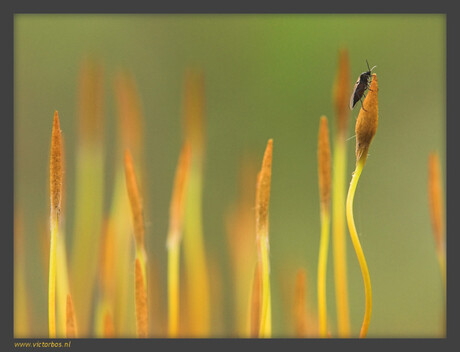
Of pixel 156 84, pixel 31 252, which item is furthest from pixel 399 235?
pixel 31 252

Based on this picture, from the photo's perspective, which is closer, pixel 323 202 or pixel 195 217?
pixel 323 202

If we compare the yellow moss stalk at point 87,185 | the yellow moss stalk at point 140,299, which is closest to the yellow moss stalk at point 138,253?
the yellow moss stalk at point 140,299

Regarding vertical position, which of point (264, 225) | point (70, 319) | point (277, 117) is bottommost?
point (70, 319)

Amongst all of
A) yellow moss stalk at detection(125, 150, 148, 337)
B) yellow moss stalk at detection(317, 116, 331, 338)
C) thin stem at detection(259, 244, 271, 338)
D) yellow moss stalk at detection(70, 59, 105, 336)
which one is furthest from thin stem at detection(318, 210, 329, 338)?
yellow moss stalk at detection(70, 59, 105, 336)

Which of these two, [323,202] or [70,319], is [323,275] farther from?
[70,319]

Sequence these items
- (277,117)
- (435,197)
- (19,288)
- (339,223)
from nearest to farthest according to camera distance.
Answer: (435,197) < (339,223) < (19,288) < (277,117)

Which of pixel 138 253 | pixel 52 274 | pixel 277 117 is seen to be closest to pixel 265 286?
pixel 138 253

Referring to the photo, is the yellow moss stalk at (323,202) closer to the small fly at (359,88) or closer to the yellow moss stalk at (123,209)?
the small fly at (359,88)
